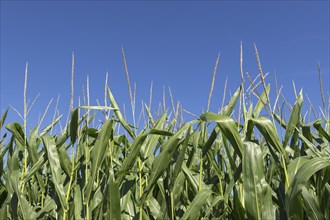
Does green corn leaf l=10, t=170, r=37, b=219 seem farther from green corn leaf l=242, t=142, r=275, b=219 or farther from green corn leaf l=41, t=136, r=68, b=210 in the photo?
green corn leaf l=242, t=142, r=275, b=219

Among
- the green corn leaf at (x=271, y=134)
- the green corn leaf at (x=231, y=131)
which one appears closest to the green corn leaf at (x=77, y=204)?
the green corn leaf at (x=231, y=131)

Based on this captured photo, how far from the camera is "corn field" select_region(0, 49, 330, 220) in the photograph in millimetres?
2512

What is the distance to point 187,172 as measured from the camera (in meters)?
2.98

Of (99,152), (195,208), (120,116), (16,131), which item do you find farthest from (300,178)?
(16,131)

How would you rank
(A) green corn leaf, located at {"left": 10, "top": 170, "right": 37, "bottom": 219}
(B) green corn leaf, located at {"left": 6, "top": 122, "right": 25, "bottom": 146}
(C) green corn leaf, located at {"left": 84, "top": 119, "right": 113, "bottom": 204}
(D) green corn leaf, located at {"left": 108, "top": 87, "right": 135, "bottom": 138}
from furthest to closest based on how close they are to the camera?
(B) green corn leaf, located at {"left": 6, "top": 122, "right": 25, "bottom": 146} < (D) green corn leaf, located at {"left": 108, "top": 87, "right": 135, "bottom": 138} < (A) green corn leaf, located at {"left": 10, "top": 170, "right": 37, "bottom": 219} < (C) green corn leaf, located at {"left": 84, "top": 119, "right": 113, "bottom": 204}

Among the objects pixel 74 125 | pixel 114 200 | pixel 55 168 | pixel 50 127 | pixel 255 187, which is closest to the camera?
pixel 255 187

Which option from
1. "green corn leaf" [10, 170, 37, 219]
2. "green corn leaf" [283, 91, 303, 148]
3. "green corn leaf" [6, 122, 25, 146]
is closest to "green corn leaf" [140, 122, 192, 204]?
"green corn leaf" [283, 91, 303, 148]

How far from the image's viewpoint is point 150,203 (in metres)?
3.12

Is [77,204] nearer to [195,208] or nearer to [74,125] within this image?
[74,125]

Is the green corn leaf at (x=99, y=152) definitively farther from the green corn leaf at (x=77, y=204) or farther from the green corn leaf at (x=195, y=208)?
the green corn leaf at (x=195, y=208)

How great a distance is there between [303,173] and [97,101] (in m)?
1.82

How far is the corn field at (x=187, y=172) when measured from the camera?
2.51 m

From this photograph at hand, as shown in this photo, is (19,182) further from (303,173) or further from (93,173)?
(303,173)

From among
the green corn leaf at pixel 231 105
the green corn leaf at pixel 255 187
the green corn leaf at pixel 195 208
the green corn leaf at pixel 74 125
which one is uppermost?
the green corn leaf at pixel 231 105
